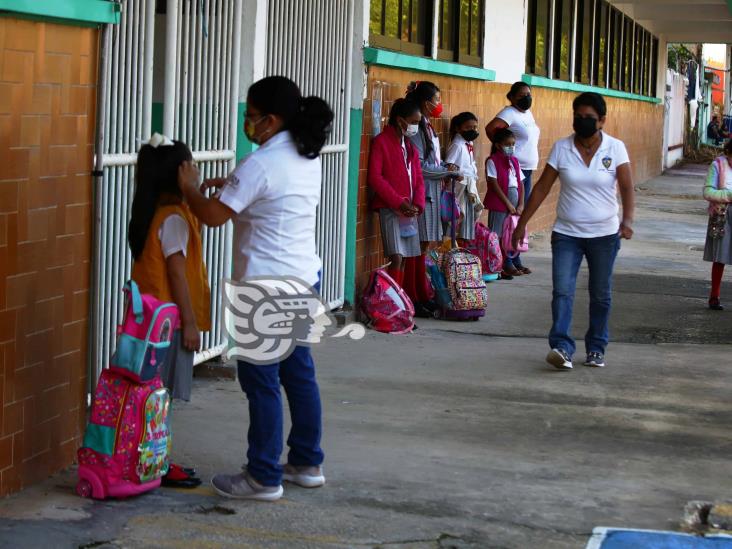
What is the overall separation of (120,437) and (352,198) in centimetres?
507

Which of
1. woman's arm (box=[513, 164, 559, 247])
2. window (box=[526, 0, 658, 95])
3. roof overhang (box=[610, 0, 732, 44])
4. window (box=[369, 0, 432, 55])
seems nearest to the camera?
woman's arm (box=[513, 164, 559, 247])

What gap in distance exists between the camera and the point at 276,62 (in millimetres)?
8586

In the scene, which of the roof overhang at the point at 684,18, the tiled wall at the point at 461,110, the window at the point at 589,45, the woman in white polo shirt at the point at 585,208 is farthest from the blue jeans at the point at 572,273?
the roof overhang at the point at 684,18

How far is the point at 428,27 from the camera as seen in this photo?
12102 millimetres

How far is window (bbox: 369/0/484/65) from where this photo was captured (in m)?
10.8

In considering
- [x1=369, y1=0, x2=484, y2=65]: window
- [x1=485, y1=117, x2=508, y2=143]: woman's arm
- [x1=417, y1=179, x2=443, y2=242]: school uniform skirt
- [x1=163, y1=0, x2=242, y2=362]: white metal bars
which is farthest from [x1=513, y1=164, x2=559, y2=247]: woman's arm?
[x1=485, y1=117, x2=508, y2=143]: woman's arm

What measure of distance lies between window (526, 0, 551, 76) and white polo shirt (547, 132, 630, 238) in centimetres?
815

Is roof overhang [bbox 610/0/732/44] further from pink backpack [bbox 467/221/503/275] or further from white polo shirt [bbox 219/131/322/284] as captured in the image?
white polo shirt [bbox 219/131/322/284]

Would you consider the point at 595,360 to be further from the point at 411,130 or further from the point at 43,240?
the point at 43,240

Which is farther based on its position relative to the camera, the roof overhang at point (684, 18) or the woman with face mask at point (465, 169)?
the roof overhang at point (684, 18)

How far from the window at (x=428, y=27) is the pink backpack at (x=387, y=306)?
1900 millimetres

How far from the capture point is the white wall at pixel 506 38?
46.8ft

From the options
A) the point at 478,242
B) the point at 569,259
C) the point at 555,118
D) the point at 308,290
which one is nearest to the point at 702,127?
the point at 555,118

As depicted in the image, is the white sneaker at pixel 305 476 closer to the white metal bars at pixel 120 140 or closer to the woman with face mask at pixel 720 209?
the white metal bars at pixel 120 140
